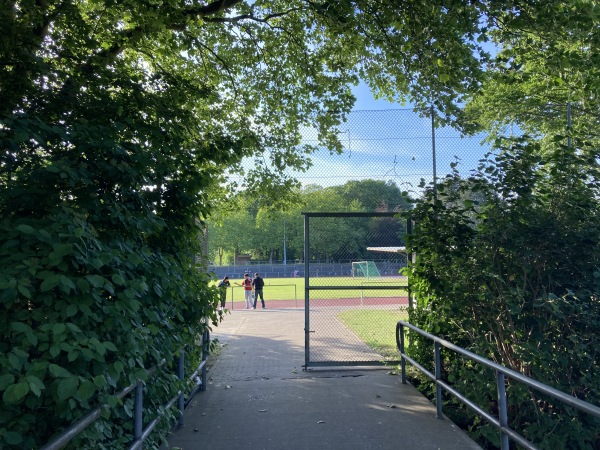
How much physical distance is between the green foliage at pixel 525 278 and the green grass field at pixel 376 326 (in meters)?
2.08

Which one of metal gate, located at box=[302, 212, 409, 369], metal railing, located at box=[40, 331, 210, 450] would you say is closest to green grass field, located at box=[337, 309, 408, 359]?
metal gate, located at box=[302, 212, 409, 369]

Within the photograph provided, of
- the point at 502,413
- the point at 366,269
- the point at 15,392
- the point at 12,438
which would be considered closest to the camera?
the point at 15,392

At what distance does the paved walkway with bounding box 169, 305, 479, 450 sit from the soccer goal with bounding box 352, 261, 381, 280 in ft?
5.22

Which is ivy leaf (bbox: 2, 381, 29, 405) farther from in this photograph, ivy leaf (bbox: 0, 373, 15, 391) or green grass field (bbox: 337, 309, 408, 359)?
green grass field (bbox: 337, 309, 408, 359)

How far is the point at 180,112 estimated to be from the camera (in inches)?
170

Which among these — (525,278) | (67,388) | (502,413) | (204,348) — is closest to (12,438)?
(67,388)

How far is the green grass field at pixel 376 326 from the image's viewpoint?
874 centimetres

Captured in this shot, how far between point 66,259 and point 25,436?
0.87 meters

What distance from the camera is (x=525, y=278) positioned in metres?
4.62

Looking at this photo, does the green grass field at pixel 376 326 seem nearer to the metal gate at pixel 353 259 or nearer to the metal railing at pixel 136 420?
the metal gate at pixel 353 259

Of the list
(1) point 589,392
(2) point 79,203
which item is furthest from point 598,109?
(2) point 79,203

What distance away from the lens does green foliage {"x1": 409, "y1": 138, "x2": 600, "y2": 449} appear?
411 cm

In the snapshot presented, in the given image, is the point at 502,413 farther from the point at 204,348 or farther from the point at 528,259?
the point at 204,348

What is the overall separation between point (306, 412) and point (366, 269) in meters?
3.14
